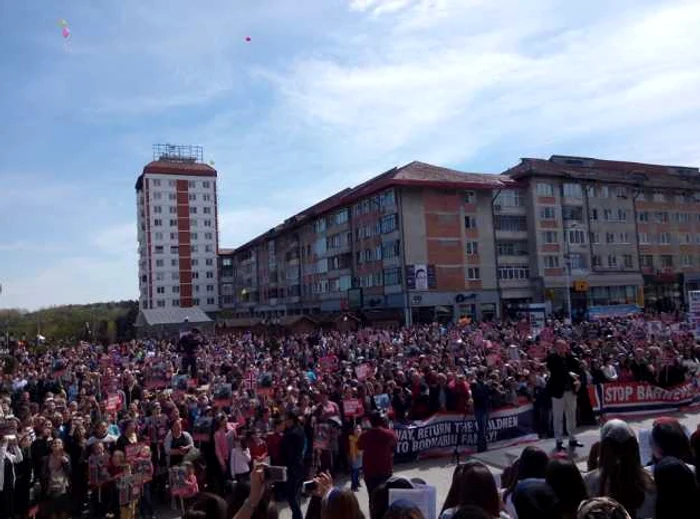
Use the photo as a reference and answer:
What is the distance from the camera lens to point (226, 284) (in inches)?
4122

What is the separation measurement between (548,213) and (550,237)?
2396 mm

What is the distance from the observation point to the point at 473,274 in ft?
187

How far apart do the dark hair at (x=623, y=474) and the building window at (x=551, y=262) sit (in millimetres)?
58135

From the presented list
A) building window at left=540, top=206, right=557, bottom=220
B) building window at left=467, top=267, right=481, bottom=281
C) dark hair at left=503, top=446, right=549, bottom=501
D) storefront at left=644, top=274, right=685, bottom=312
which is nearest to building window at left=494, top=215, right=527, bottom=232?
building window at left=540, top=206, right=557, bottom=220

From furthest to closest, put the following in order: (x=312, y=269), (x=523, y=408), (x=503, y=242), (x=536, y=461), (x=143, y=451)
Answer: (x=312, y=269) < (x=503, y=242) < (x=523, y=408) < (x=143, y=451) < (x=536, y=461)

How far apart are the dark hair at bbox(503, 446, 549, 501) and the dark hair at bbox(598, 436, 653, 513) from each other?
1.33ft

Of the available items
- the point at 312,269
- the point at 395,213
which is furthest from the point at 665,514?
the point at 312,269

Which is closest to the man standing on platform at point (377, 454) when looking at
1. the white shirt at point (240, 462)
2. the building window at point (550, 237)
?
the white shirt at point (240, 462)

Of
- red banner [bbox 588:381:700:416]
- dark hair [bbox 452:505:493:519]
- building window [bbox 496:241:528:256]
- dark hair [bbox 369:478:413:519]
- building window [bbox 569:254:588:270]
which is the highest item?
building window [bbox 496:241:528:256]

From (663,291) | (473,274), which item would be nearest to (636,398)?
(473,274)

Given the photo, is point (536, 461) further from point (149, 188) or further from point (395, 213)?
point (149, 188)

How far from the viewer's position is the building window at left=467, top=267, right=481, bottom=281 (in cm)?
5688

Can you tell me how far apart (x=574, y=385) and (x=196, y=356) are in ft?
60.0

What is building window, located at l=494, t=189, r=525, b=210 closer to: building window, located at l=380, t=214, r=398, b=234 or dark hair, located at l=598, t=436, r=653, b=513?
building window, located at l=380, t=214, r=398, b=234
